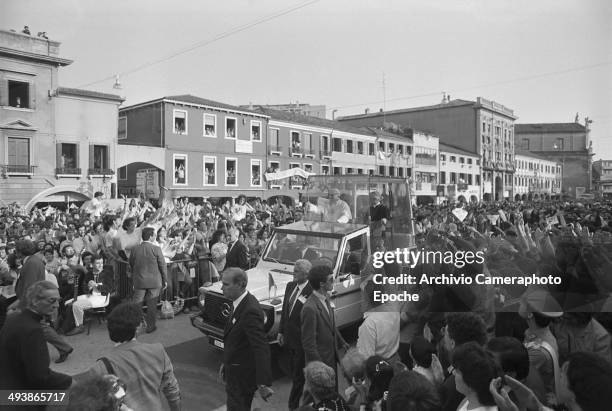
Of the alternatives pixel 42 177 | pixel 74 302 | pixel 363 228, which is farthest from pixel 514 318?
pixel 42 177

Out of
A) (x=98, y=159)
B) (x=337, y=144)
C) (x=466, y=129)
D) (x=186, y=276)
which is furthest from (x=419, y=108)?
(x=186, y=276)

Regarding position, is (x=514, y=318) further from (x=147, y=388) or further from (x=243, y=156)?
(x=243, y=156)

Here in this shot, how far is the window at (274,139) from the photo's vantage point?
3561cm

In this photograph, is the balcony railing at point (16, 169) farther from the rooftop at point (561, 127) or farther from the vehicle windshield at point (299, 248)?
the rooftop at point (561, 127)

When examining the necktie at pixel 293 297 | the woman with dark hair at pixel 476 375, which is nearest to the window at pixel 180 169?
the necktie at pixel 293 297

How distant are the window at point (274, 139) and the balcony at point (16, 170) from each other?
17.5m

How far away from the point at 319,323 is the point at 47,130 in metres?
24.3

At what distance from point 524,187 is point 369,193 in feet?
175

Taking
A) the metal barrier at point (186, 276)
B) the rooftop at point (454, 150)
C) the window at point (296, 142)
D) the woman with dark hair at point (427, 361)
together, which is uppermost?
the rooftop at point (454, 150)

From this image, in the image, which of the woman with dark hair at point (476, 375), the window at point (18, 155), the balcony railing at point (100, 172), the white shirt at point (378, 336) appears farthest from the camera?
the balcony railing at point (100, 172)

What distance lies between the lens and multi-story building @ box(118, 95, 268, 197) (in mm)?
29109

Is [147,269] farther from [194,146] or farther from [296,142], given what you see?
[296,142]

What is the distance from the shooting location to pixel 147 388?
110 inches

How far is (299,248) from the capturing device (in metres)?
7.21
